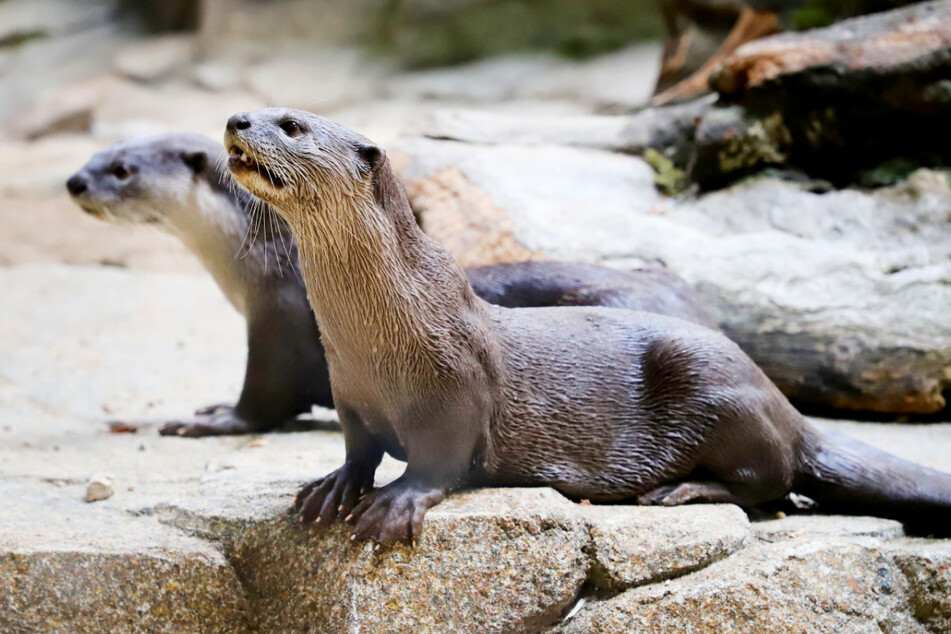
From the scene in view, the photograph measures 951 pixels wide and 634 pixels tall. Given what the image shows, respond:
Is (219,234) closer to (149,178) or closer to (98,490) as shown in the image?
(149,178)

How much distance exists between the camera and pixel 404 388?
6.36 ft

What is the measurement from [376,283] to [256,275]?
1362 mm

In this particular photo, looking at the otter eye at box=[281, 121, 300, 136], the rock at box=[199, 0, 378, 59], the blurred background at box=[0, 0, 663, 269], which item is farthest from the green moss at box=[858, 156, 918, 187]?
the rock at box=[199, 0, 378, 59]

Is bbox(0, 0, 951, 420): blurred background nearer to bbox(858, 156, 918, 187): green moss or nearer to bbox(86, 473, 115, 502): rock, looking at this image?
bbox(858, 156, 918, 187): green moss

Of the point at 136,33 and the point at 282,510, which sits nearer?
the point at 282,510

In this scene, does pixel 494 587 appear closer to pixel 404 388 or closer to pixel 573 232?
pixel 404 388

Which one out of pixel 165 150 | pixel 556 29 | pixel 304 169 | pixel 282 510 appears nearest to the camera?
pixel 304 169

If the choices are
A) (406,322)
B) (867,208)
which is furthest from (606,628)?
(867,208)

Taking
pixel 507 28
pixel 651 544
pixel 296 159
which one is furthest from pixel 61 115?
pixel 651 544

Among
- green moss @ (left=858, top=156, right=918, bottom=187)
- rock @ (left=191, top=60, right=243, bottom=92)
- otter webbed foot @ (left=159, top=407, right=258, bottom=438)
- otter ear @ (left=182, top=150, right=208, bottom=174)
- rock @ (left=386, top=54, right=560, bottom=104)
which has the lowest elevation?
rock @ (left=191, top=60, right=243, bottom=92)

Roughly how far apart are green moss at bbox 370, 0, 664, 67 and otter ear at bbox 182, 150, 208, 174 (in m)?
7.29

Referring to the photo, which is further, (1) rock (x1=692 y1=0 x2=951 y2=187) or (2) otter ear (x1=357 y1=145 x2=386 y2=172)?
(1) rock (x1=692 y1=0 x2=951 y2=187)

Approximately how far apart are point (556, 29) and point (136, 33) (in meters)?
4.65

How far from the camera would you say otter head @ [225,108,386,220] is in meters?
1.79
